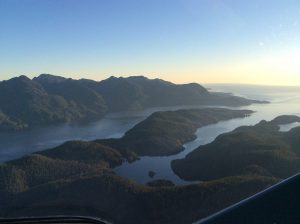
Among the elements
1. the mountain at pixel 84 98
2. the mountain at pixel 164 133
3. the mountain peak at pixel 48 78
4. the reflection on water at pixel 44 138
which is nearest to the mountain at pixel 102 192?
the mountain at pixel 164 133

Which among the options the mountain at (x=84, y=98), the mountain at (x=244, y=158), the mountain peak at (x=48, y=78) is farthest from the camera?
the mountain peak at (x=48, y=78)

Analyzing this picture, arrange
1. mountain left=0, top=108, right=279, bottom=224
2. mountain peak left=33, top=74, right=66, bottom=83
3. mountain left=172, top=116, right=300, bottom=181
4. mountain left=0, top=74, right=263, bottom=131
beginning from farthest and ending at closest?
mountain peak left=33, top=74, right=66, bottom=83, mountain left=0, top=74, right=263, bottom=131, mountain left=172, top=116, right=300, bottom=181, mountain left=0, top=108, right=279, bottom=224

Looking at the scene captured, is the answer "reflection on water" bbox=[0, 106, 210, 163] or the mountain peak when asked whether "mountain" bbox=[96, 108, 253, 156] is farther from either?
the mountain peak

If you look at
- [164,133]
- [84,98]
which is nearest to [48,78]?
[84,98]

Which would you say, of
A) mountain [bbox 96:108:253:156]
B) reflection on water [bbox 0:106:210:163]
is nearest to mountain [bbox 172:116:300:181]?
mountain [bbox 96:108:253:156]

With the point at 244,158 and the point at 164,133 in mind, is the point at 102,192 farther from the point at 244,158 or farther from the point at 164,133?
the point at 164,133

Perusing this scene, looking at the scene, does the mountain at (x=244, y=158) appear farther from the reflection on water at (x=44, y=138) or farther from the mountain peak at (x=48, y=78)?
the mountain peak at (x=48, y=78)
